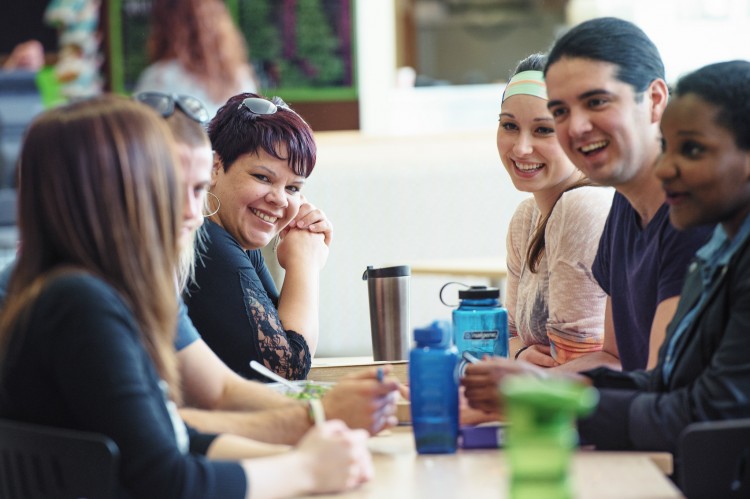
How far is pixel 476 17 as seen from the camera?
31.6 ft

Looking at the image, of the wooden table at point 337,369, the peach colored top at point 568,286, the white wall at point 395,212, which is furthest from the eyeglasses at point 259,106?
the white wall at point 395,212

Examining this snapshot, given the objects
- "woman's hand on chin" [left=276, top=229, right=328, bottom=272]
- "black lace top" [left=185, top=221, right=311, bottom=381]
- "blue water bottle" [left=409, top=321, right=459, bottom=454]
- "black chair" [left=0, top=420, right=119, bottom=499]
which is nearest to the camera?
"black chair" [left=0, top=420, right=119, bottom=499]

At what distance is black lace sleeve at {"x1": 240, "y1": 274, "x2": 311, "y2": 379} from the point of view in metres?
2.18

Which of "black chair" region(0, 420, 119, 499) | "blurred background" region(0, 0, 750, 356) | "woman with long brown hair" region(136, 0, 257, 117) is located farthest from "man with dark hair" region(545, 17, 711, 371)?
"woman with long brown hair" region(136, 0, 257, 117)

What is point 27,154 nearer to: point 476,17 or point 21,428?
point 21,428

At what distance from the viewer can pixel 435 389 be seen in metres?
1.51

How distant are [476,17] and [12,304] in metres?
8.68

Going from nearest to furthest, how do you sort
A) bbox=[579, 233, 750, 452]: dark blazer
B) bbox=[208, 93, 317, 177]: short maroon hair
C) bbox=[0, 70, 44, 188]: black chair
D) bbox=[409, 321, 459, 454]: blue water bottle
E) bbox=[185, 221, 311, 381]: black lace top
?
bbox=[579, 233, 750, 452]: dark blazer < bbox=[409, 321, 459, 454]: blue water bottle < bbox=[185, 221, 311, 381]: black lace top < bbox=[208, 93, 317, 177]: short maroon hair < bbox=[0, 70, 44, 188]: black chair

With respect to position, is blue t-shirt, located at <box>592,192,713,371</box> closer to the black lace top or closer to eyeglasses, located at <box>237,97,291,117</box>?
the black lace top

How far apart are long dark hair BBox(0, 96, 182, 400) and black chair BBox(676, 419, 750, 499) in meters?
0.65

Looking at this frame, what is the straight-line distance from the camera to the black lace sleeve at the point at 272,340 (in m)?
2.18

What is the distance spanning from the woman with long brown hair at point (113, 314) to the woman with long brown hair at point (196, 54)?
4.20 meters

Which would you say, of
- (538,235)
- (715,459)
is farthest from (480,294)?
(715,459)

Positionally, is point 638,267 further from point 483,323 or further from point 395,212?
point 395,212
